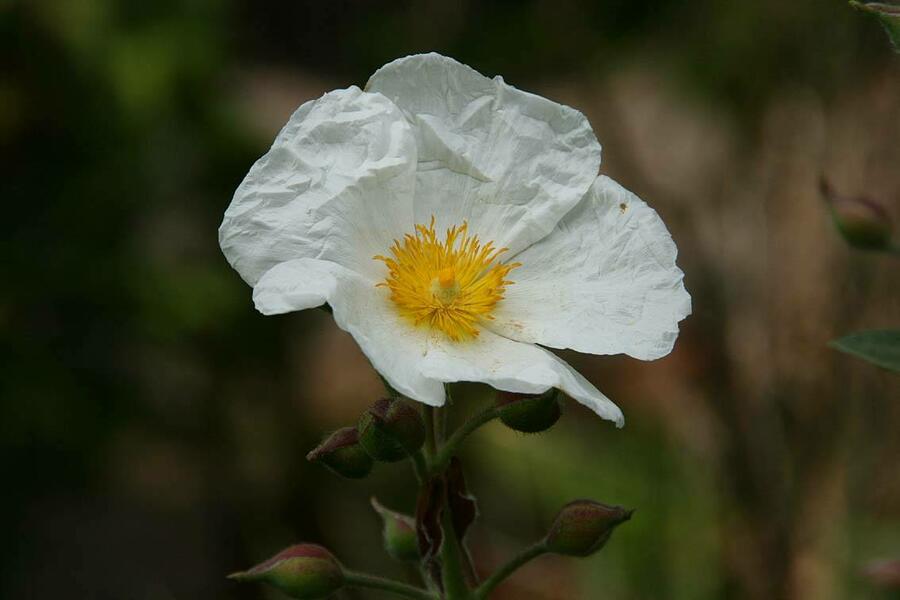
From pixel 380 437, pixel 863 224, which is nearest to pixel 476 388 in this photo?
pixel 863 224

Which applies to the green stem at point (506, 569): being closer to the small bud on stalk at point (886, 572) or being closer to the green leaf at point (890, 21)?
the small bud on stalk at point (886, 572)

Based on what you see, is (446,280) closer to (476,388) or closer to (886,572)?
(886,572)

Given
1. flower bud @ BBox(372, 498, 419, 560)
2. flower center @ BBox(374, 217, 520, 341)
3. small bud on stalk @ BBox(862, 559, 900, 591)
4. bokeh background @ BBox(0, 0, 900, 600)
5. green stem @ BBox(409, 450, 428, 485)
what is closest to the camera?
green stem @ BBox(409, 450, 428, 485)

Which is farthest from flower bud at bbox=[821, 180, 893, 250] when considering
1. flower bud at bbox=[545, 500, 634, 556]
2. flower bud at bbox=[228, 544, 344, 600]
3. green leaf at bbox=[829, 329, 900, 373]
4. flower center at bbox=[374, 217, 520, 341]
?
flower bud at bbox=[228, 544, 344, 600]

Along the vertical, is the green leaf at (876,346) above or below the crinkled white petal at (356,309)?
below

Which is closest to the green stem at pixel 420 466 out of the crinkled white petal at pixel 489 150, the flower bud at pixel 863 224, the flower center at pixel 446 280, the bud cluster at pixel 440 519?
the bud cluster at pixel 440 519

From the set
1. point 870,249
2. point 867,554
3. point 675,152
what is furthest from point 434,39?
point 870,249

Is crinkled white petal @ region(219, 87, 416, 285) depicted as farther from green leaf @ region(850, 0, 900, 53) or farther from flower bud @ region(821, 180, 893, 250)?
flower bud @ region(821, 180, 893, 250)
